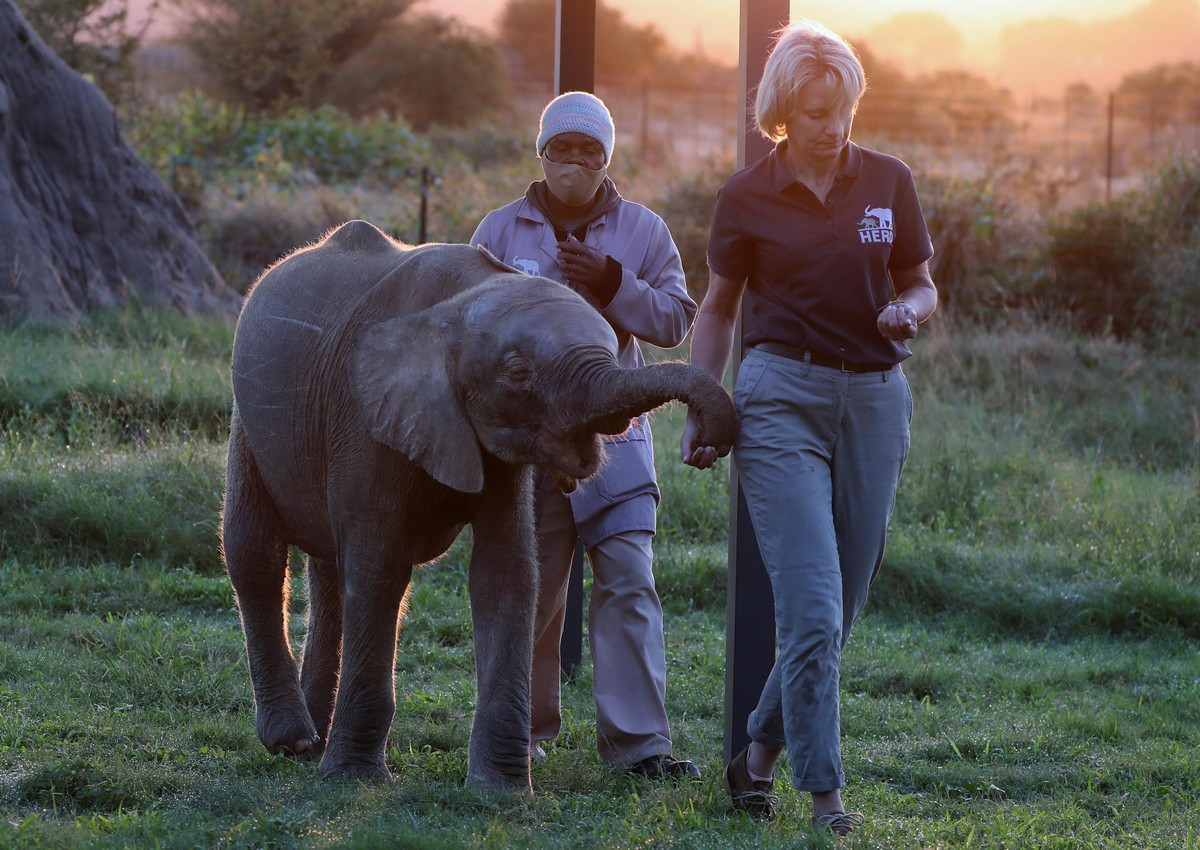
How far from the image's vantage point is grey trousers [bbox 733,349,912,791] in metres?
4.30

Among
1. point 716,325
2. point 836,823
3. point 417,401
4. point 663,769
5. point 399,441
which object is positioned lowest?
point 663,769

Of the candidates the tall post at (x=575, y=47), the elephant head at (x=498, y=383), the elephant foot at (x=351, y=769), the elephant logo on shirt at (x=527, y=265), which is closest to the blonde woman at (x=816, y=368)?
the elephant head at (x=498, y=383)

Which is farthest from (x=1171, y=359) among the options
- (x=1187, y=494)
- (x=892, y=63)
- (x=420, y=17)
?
(x=892, y=63)

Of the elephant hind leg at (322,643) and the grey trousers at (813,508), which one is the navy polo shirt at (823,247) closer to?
the grey trousers at (813,508)

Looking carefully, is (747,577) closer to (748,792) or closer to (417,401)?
(748,792)

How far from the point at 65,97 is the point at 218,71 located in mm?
24031

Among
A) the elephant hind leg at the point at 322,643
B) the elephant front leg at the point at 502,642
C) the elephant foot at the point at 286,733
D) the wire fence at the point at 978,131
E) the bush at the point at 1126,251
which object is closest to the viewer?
the elephant front leg at the point at 502,642

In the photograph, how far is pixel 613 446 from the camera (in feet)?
17.6

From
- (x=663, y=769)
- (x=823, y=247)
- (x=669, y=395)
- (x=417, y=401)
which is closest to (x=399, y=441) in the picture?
(x=417, y=401)

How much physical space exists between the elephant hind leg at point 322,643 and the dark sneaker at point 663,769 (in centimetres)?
125

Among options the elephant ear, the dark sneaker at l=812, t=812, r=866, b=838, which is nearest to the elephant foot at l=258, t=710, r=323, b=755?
the elephant ear

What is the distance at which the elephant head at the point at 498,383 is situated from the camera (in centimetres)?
442

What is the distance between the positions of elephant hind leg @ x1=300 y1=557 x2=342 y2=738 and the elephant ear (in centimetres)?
117

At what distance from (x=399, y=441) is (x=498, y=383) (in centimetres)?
36
